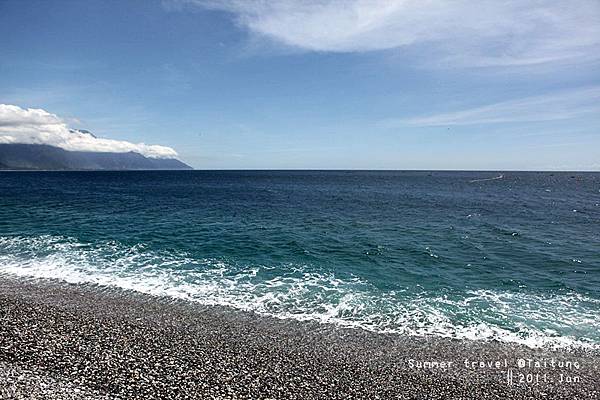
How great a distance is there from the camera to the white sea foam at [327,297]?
→ 19438 millimetres

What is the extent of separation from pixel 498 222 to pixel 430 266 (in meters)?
30.3

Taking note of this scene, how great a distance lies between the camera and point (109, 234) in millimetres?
41094

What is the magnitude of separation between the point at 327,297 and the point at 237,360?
1004cm

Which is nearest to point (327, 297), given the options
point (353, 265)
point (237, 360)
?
point (353, 265)

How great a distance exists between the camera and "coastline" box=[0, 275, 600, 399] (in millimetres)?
12914

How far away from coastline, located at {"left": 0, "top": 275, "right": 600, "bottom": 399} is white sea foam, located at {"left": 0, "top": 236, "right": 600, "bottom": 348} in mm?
1582

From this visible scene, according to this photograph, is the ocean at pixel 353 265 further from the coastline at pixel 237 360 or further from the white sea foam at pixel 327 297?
the coastline at pixel 237 360

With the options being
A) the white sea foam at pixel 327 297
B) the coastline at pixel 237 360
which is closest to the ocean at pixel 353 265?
the white sea foam at pixel 327 297

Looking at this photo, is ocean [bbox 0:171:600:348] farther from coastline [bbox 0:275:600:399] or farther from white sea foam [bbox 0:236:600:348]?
coastline [bbox 0:275:600:399]

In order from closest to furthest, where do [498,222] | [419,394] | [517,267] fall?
[419,394]
[517,267]
[498,222]

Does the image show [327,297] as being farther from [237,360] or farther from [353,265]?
[237,360]

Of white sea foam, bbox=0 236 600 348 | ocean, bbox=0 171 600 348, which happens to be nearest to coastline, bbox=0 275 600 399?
white sea foam, bbox=0 236 600 348

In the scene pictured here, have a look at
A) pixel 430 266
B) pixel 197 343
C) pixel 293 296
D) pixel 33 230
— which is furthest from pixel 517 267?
pixel 33 230

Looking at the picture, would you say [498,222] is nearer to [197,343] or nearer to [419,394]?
[419,394]
